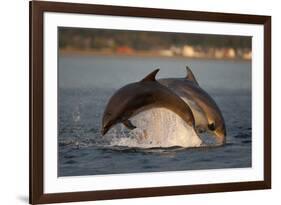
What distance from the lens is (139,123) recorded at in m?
2.21

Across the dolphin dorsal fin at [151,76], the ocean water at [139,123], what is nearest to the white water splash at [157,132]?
the ocean water at [139,123]

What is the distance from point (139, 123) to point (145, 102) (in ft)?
0.27

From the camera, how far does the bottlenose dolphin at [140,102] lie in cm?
218

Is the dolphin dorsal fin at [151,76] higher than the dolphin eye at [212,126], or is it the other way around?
the dolphin dorsal fin at [151,76]

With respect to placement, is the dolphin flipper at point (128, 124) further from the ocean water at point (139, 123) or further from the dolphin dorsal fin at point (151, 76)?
the dolphin dorsal fin at point (151, 76)

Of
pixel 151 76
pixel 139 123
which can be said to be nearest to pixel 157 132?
pixel 139 123

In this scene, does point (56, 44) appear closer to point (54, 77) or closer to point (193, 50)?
point (54, 77)

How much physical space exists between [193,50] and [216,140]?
0.36 meters

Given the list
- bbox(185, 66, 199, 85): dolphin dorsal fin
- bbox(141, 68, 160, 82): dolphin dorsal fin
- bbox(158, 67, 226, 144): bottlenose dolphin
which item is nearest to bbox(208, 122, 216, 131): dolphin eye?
bbox(158, 67, 226, 144): bottlenose dolphin

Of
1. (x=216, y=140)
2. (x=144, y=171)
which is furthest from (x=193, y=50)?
(x=144, y=171)

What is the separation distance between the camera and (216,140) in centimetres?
234

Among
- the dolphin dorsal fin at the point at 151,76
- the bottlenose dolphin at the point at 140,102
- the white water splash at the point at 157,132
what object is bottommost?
the white water splash at the point at 157,132

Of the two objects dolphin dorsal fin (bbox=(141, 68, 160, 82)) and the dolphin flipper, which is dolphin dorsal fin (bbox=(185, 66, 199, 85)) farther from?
the dolphin flipper

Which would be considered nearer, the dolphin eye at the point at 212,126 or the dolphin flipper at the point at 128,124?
the dolphin flipper at the point at 128,124
